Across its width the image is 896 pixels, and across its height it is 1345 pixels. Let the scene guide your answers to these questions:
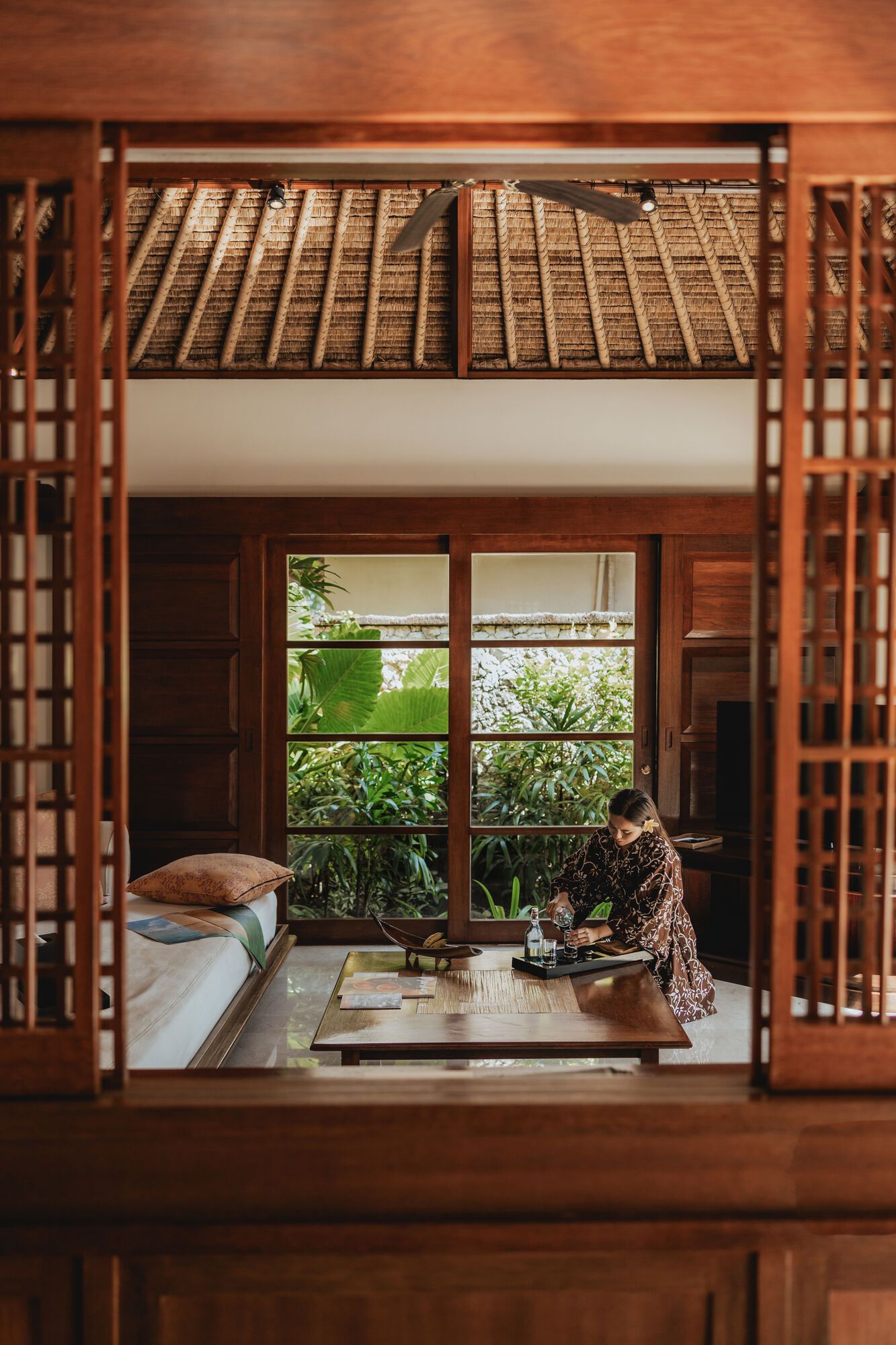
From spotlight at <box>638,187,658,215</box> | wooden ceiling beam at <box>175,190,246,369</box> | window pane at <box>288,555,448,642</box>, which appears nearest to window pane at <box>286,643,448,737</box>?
window pane at <box>288,555,448,642</box>

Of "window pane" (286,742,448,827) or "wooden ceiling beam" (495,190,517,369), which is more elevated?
"wooden ceiling beam" (495,190,517,369)

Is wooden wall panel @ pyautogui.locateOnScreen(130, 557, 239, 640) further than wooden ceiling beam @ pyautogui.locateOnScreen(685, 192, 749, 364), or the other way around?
wooden wall panel @ pyautogui.locateOnScreen(130, 557, 239, 640)

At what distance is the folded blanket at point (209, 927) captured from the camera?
12.0 feet

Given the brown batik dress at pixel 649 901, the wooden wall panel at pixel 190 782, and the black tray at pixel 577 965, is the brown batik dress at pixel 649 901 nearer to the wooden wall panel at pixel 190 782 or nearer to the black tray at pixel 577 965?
the black tray at pixel 577 965

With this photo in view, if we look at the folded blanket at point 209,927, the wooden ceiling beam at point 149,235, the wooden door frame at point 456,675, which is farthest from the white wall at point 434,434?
the folded blanket at point 209,927

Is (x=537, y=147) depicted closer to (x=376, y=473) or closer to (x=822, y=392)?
(x=822, y=392)

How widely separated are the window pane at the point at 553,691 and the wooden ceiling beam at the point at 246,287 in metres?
2.01

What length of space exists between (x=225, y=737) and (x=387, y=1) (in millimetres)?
4041

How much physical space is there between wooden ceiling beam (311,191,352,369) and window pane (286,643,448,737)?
152cm

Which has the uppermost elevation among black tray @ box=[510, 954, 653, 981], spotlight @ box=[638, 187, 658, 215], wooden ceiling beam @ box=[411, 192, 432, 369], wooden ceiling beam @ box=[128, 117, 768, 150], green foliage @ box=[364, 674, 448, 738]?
spotlight @ box=[638, 187, 658, 215]

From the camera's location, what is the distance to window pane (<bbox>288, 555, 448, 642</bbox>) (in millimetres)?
5070

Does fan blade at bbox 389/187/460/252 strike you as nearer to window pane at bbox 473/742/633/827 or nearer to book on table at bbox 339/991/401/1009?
book on table at bbox 339/991/401/1009

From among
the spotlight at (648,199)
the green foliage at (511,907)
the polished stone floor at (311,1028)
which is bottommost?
the polished stone floor at (311,1028)

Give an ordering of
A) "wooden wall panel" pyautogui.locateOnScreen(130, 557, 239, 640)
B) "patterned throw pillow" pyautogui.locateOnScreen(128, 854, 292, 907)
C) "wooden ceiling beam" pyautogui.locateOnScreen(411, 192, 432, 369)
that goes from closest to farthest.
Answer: "patterned throw pillow" pyautogui.locateOnScreen(128, 854, 292, 907) → "wooden ceiling beam" pyautogui.locateOnScreen(411, 192, 432, 369) → "wooden wall panel" pyautogui.locateOnScreen(130, 557, 239, 640)
